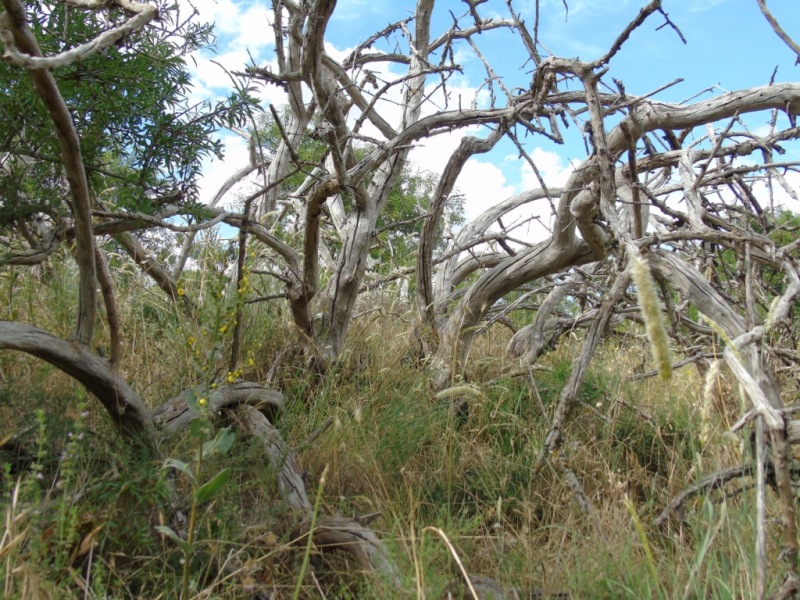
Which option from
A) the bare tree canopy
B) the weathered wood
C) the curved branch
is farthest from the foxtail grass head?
the curved branch

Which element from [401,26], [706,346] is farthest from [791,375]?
[401,26]

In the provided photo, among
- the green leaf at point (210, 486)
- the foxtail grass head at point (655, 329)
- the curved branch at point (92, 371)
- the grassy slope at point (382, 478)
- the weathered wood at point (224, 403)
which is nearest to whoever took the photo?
the foxtail grass head at point (655, 329)

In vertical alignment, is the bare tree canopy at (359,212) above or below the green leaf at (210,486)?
above

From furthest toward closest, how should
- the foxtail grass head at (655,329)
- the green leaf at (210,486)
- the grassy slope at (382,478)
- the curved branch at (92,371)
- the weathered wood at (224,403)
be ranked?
the weathered wood at (224,403) < the curved branch at (92,371) < the grassy slope at (382,478) < the green leaf at (210,486) < the foxtail grass head at (655,329)

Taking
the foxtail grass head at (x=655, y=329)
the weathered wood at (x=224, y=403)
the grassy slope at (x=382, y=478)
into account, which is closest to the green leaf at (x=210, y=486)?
the grassy slope at (x=382, y=478)

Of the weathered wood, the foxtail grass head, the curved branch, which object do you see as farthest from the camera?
the weathered wood

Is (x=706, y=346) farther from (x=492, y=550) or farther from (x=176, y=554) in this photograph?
(x=176, y=554)

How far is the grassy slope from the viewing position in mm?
2170

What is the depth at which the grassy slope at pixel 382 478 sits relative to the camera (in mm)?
2170

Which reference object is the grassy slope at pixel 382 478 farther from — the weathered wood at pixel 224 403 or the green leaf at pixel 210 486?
the green leaf at pixel 210 486

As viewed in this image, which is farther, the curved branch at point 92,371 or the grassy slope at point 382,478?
the curved branch at point 92,371

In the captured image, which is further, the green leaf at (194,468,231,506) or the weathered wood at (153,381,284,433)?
the weathered wood at (153,381,284,433)

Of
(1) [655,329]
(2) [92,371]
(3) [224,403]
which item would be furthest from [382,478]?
(1) [655,329]

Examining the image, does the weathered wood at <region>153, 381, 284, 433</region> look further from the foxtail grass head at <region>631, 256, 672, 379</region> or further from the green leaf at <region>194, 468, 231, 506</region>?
the foxtail grass head at <region>631, 256, 672, 379</region>
